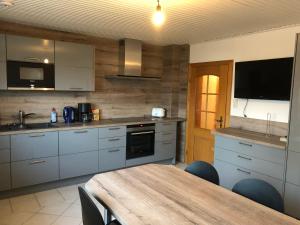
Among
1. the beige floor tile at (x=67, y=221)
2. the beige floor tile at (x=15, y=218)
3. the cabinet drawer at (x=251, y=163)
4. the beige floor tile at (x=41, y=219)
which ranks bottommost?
the beige floor tile at (x=67, y=221)

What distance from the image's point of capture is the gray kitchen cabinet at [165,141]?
14.4 ft

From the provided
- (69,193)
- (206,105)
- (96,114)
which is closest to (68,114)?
(96,114)

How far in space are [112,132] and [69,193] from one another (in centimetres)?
107

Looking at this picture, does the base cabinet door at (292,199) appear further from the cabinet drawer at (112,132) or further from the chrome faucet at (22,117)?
the chrome faucet at (22,117)

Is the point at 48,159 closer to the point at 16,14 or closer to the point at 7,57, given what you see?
the point at 7,57

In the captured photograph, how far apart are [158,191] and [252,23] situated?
8.22 feet

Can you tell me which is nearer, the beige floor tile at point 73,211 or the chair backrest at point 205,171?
the chair backrest at point 205,171

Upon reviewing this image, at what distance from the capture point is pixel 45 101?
3795 millimetres

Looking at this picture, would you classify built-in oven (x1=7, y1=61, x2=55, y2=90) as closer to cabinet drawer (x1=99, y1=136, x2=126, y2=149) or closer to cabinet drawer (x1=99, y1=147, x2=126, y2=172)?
cabinet drawer (x1=99, y1=136, x2=126, y2=149)

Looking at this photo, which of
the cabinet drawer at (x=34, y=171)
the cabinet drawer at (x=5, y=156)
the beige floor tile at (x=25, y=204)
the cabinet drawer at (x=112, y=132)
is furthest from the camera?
the cabinet drawer at (x=112, y=132)

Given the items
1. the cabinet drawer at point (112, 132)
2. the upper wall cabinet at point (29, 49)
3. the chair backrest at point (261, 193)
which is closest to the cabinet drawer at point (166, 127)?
the cabinet drawer at point (112, 132)

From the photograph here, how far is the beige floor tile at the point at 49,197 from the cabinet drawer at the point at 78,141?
55cm

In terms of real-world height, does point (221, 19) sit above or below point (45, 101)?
above

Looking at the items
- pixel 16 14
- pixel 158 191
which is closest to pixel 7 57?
pixel 16 14
